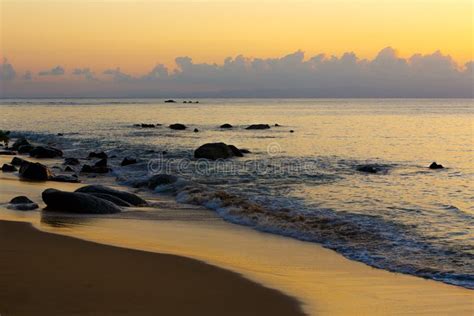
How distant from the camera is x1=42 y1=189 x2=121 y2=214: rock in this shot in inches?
588

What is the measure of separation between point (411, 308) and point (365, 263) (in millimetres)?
2923

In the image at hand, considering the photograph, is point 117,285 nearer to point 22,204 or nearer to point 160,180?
point 22,204

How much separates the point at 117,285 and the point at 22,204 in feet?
26.4

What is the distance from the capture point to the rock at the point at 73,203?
49.0 ft

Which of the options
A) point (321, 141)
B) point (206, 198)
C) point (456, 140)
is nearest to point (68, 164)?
point (206, 198)

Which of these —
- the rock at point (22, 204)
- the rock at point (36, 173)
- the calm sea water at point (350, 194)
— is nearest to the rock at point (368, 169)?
the calm sea water at point (350, 194)

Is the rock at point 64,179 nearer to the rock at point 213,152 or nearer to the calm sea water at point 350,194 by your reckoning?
the calm sea water at point 350,194

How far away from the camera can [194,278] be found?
8.84 metres

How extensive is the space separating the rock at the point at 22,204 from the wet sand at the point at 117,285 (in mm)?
4455

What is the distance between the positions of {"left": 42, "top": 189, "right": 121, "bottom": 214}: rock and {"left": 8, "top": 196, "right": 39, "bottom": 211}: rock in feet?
1.19

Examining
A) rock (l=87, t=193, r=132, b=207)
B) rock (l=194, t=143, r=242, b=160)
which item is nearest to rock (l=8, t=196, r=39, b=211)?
rock (l=87, t=193, r=132, b=207)

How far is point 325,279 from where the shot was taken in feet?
30.5

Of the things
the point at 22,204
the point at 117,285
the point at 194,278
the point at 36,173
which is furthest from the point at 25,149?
the point at 117,285

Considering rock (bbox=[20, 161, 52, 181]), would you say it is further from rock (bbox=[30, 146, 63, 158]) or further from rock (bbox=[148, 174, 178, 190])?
rock (bbox=[30, 146, 63, 158])
